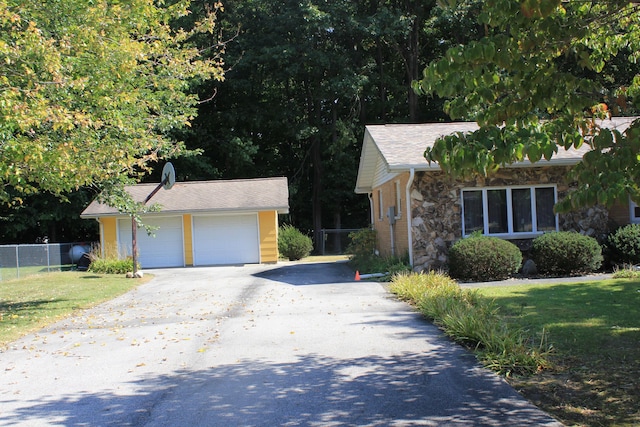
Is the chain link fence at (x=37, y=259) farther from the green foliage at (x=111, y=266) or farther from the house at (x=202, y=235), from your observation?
the green foliage at (x=111, y=266)

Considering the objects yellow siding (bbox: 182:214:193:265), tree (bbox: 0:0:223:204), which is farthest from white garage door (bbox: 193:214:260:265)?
tree (bbox: 0:0:223:204)

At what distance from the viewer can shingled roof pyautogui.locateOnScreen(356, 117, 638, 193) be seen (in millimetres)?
14380

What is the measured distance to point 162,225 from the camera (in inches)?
966

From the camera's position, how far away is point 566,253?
45.4ft

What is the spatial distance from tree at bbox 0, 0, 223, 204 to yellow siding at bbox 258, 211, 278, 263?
1069 centimetres

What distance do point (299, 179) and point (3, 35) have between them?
26.5 metres

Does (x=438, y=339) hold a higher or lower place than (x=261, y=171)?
lower

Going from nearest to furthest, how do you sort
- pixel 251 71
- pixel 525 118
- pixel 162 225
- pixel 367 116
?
pixel 525 118, pixel 162 225, pixel 251 71, pixel 367 116

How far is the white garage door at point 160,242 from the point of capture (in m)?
24.4

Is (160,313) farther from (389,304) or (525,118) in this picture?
(525,118)

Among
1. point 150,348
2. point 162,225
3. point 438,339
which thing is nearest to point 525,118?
point 438,339

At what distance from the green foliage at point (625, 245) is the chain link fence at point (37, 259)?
19.7 meters

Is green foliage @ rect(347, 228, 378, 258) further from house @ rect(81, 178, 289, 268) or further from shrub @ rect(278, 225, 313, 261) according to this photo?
shrub @ rect(278, 225, 313, 261)

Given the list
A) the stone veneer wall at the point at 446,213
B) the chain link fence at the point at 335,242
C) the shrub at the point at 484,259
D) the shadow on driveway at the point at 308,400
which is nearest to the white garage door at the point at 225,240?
the chain link fence at the point at 335,242
